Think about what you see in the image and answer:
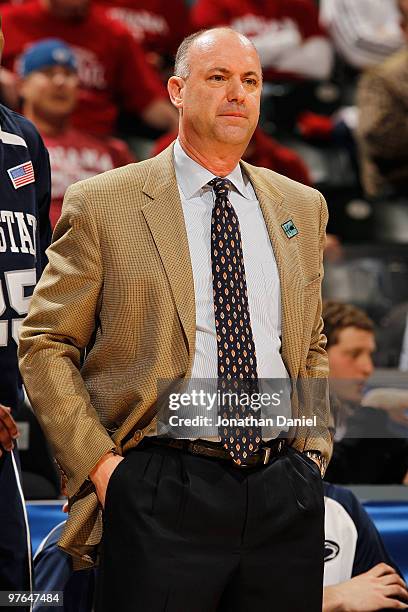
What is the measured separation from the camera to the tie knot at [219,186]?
1.83 metres

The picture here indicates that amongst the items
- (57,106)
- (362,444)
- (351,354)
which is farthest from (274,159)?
(362,444)

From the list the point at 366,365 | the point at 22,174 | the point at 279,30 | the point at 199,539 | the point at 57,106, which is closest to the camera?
the point at 199,539

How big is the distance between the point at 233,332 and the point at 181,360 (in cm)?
9

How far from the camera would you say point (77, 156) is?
4.42 metres

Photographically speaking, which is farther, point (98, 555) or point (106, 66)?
point (106, 66)

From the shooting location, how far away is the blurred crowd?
419 cm

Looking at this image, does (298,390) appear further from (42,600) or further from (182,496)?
(42,600)

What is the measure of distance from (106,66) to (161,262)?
11.4 ft

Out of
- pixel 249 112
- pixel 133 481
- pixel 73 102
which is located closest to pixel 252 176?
pixel 249 112

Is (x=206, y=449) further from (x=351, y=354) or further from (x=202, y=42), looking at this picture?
(x=351, y=354)

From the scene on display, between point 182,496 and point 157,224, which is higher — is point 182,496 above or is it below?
below

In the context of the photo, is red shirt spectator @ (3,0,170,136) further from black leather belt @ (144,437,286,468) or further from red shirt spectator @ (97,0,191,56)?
black leather belt @ (144,437,286,468)

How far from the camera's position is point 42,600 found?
2.08 metres

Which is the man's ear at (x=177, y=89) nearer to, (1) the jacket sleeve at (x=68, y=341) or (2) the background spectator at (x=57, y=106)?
(1) the jacket sleeve at (x=68, y=341)
